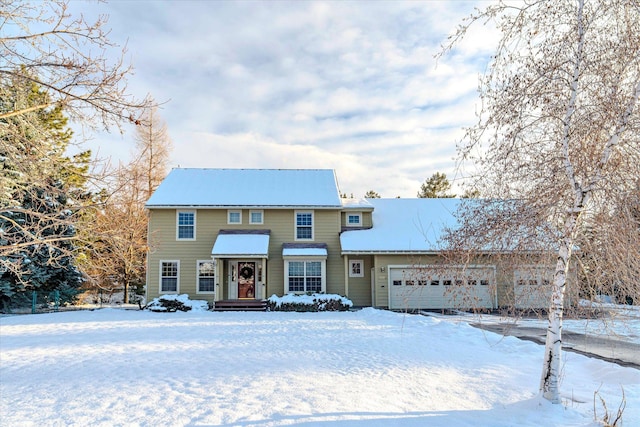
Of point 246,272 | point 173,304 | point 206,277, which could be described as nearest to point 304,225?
point 246,272

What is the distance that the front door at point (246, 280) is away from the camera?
2158 centimetres

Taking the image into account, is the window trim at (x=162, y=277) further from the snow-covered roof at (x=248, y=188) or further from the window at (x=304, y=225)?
the window at (x=304, y=225)

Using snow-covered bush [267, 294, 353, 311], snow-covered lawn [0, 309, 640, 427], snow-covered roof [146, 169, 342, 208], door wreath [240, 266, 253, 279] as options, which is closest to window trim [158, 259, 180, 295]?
snow-covered roof [146, 169, 342, 208]

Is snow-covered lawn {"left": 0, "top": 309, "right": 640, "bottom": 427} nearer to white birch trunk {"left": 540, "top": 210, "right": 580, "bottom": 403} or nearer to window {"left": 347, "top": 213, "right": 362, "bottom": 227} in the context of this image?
white birch trunk {"left": 540, "top": 210, "right": 580, "bottom": 403}

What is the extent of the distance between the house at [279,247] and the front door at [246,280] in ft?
0.16

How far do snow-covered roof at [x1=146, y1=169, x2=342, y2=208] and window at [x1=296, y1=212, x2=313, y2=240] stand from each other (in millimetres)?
679

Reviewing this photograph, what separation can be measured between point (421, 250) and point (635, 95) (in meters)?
15.2

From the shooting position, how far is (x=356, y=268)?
22000 mm

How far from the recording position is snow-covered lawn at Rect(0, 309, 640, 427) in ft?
19.0

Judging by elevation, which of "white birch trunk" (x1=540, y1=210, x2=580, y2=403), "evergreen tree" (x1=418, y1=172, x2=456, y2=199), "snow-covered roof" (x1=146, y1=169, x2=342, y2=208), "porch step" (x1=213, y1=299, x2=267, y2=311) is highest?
"evergreen tree" (x1=418, y1=172, x2=456, y2=199)

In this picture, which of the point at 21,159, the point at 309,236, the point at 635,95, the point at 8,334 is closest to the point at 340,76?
the point at 309,236

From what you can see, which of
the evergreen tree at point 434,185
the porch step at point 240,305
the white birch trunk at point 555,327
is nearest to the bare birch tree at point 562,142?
the white birch trunk at point 555,327

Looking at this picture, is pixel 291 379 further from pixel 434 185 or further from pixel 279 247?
pixel 434 185

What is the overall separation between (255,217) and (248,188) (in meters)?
1.95
